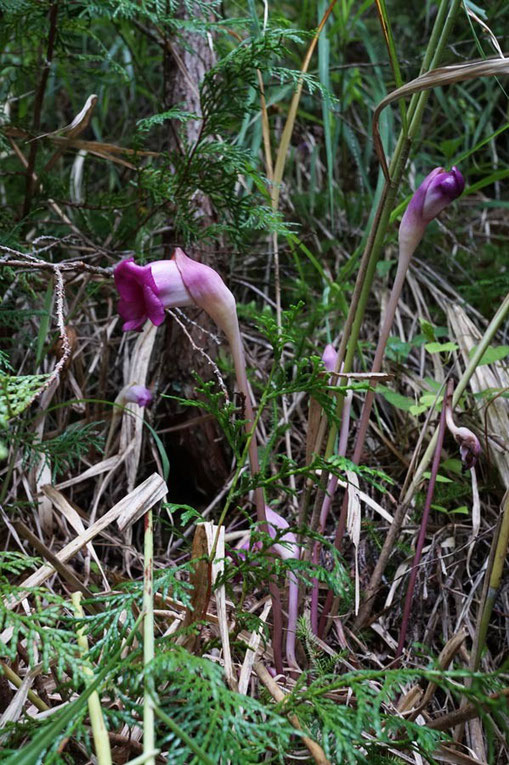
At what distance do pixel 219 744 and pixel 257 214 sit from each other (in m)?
0.96

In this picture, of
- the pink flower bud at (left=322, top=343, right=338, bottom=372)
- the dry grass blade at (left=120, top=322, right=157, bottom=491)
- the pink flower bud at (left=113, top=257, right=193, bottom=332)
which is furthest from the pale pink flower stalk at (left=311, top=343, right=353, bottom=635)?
the dry grass blade at (left=120, top=322, right=157, bottom=491)

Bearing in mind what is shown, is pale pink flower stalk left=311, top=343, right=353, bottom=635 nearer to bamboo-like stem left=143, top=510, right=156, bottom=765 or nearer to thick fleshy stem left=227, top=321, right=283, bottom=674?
thick fleshy stem left=227, top=321, right=283, bottom=674

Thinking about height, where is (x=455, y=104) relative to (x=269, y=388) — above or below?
above

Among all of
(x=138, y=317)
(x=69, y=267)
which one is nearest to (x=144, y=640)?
(x=138, y=317)

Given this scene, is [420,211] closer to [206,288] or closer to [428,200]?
[428,200]

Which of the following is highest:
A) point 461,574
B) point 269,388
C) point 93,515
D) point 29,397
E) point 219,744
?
point 29,397

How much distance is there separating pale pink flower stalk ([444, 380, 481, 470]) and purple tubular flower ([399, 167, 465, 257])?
10.7 inches

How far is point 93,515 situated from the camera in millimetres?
1331

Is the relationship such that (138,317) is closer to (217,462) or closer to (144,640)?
(144,640)

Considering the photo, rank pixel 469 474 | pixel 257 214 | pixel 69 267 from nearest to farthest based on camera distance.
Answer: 1. pixel 69 267
2. pixel 257 214
3. pixel 469 474

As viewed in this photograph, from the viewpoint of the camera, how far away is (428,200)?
1.01 meters

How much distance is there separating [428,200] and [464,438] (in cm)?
40

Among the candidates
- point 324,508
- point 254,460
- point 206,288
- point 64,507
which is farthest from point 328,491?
point 64,507

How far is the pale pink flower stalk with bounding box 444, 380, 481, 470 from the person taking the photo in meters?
1.08
